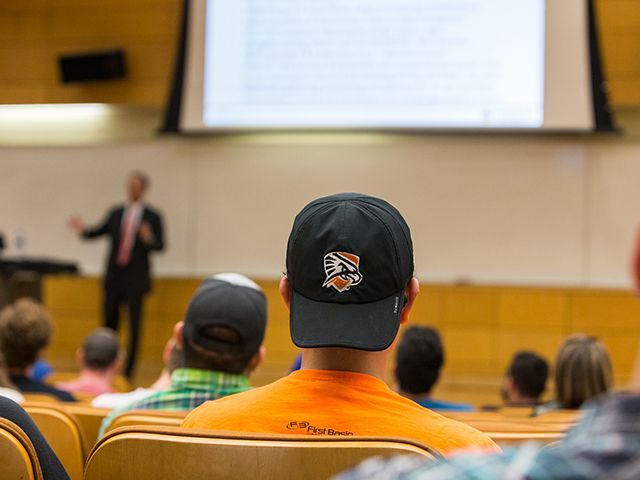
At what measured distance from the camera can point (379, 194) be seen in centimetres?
825

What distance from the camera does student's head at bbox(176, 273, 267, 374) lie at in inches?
88.4

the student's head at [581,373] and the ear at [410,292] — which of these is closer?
the ear at [410,292]

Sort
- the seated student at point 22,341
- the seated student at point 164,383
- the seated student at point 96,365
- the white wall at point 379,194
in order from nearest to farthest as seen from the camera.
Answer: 1. the seated student at point 164,383
2. the seated student at point 22,341
3. the seated student at point 96,365
4. the white wall at point 379,194

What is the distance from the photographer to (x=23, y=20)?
358 inches

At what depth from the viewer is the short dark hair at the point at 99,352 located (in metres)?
4.16

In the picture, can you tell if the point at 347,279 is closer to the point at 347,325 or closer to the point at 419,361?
the point at 347,325

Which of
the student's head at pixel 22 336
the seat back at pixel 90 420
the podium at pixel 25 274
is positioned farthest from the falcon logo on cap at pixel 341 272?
the podium at pixel 25 274

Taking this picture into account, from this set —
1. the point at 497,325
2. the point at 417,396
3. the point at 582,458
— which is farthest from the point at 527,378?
the point at 497,325

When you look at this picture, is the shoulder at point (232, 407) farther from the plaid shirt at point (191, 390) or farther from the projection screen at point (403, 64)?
the projection screen at point (403, 64)

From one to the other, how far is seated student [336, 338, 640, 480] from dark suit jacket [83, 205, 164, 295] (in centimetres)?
733

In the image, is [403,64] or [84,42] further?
[84,42]

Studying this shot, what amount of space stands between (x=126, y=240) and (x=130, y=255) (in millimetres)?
133

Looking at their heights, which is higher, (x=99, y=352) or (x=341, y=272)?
(x=341, y=272)

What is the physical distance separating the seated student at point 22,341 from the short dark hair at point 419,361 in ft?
3.75
